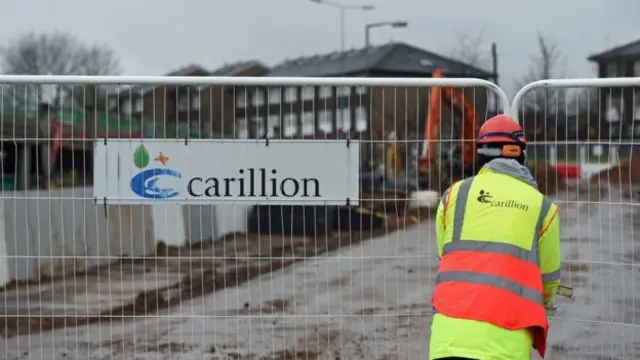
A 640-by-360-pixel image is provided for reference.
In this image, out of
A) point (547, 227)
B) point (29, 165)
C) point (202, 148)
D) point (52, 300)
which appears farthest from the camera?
point (52, 300)

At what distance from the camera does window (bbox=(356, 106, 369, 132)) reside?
16.5 feet

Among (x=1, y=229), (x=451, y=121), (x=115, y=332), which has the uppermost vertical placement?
(x=451, y=121)

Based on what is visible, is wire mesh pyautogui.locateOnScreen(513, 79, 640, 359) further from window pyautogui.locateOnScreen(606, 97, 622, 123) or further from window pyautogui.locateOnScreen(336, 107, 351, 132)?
window pyautogui.locateOnScreen(336, 107, 351, 132)

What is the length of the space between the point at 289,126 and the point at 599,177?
2002mm

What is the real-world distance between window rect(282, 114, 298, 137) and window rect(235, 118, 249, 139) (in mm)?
248

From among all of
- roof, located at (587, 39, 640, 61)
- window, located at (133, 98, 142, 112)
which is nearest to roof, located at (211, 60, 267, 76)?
roof, located at (587, 39, 640, 61)

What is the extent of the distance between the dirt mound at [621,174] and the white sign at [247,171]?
1516 millimetres

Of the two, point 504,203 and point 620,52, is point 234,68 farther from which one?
point 504,203

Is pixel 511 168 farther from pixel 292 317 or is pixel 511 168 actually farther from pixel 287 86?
pixel 292 317

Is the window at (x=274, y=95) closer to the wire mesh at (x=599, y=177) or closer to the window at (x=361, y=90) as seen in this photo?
the window at (x=361, y=90)

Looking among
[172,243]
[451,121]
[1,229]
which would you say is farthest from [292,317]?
[1,229]

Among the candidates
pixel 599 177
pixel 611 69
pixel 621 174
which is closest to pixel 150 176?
pixel 599 177

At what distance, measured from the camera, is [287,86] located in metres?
4.80

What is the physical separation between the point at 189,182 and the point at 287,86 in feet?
2.85
